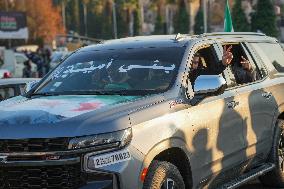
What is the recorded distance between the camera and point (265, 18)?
56219 mm

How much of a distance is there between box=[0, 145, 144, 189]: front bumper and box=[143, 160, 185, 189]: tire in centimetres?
27

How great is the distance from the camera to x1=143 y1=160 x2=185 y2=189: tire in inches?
193

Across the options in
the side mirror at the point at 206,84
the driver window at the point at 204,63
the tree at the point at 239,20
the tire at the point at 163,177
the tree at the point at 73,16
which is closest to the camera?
the tire at the point at 163,177

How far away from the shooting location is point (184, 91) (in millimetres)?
5609

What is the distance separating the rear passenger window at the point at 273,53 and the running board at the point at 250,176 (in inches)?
49.7

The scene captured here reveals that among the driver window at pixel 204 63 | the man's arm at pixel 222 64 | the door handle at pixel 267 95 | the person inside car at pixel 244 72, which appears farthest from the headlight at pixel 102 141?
the door handle at pixel 267 95

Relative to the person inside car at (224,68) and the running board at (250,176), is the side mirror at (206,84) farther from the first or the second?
the running board at (250,176)

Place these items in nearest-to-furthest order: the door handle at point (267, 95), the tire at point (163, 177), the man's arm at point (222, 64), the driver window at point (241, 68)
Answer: the tire at point (163, 177) < the man's arm at point (222, 64) < the driver window at point (241, 68) < the door handle at point (267, 95)

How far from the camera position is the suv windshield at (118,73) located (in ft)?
18.7

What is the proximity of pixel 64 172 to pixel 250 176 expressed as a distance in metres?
2.59

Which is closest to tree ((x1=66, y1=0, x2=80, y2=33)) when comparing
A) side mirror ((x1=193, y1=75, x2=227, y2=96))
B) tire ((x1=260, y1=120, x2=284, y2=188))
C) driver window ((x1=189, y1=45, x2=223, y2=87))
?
tire ((x1=260, y1=120, x2=284, y2=188))

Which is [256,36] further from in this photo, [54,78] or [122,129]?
[122,129]

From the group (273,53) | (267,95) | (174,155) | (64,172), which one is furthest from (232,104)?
(64,172)

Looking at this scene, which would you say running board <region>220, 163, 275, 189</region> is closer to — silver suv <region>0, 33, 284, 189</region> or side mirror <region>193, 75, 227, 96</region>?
silver suv <region>0, 33, 284, 189</region>
